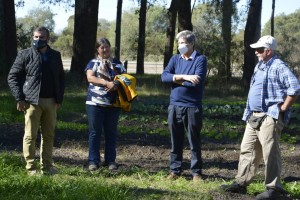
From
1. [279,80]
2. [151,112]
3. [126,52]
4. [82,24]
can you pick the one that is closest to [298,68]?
[82,24]

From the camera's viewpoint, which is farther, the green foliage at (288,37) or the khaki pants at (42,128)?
the green foliage at (288,37)

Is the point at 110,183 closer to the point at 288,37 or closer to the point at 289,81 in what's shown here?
the point at 289,81

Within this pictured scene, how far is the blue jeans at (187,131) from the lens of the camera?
8164mm

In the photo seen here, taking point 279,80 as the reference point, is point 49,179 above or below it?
below

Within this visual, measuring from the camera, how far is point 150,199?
675 cm

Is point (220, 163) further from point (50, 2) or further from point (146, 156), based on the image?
point (50, 2)

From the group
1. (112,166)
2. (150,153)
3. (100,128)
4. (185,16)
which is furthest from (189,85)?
(185,16)

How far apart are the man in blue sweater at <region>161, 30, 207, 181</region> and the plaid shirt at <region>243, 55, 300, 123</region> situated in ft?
3.75

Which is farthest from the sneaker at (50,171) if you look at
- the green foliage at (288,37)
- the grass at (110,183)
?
the green foliage at (288,37)

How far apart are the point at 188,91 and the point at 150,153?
9.21ft

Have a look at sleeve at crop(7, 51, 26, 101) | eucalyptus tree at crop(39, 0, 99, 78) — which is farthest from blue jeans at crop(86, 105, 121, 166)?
eucalyptus tree at crop(39, 0, 99, 78)

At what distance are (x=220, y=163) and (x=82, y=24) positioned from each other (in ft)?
55.9

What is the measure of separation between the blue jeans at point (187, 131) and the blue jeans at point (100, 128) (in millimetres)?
1065

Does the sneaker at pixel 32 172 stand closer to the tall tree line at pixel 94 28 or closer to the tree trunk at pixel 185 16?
the tall tree line at pixel 94 28
